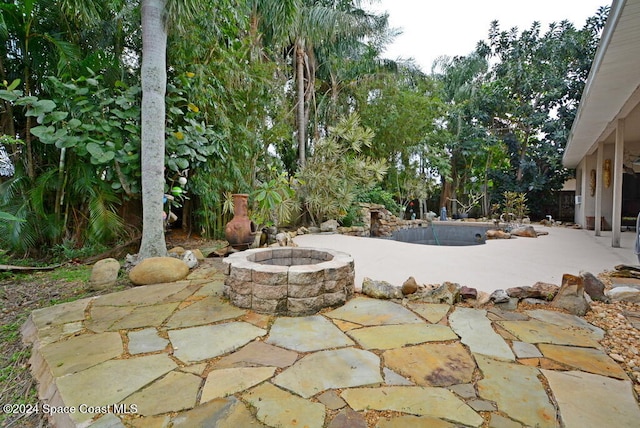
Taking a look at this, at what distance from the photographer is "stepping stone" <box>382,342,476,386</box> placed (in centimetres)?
145

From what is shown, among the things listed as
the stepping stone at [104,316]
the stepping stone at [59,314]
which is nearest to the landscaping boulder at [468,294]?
the stepping stone at [104,316]

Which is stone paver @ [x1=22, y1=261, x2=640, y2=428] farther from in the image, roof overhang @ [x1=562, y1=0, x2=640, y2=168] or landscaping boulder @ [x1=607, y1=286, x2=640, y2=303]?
roof overhang @ [x1=562, y1=0, x2=640, y2=168]

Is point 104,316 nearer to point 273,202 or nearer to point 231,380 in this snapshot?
point 231,380

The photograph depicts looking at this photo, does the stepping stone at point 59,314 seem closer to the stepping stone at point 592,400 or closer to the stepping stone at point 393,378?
the stepping stone at point 393,378

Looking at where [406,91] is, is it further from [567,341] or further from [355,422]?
[355,422]

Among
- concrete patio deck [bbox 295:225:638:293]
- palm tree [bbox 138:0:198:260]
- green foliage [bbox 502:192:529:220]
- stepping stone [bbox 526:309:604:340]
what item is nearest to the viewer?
stepping stone [bbox 526:309:604:340]

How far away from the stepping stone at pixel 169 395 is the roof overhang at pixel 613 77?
368 centimetres

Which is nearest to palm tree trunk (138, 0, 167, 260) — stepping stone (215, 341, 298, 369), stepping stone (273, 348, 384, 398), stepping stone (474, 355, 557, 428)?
stepping stone (215, 341, 298, 369)

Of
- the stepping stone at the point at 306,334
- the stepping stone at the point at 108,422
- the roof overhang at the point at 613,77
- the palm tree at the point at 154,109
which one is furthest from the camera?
the palm tree at the point at 154,109

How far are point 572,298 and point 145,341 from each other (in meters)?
3.01

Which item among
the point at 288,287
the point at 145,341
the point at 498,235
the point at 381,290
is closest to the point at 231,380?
the point at 145,341

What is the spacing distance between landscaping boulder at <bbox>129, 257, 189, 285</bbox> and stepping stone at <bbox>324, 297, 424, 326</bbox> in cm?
177

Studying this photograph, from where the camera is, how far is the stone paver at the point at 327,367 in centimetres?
121

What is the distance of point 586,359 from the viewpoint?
64.2 inches
